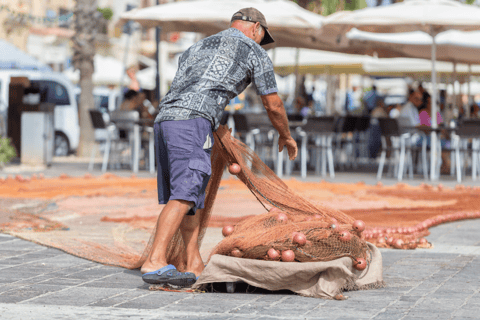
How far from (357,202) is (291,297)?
206 inches

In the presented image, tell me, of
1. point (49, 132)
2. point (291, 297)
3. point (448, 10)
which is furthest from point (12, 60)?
point (291, 297)

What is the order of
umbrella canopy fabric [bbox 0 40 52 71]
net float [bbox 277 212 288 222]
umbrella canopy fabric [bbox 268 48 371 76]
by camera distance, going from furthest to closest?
umbrella canopy fabric [bbox 268 48 371 76] → umbrella canopy fabric [bbox 0 40 52 71] → net float [bbox 277 212 288 222]

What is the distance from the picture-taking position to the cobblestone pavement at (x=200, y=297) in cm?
407

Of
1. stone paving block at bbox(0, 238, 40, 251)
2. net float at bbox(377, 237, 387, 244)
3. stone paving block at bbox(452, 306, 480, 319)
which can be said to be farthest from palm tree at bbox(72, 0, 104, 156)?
stone paving block at bbox(452, 306, 480, 319)

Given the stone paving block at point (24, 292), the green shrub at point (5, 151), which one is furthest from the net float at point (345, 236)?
the green shrub at point (5, 151)

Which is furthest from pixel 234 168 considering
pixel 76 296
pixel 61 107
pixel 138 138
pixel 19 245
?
pixel 61 107

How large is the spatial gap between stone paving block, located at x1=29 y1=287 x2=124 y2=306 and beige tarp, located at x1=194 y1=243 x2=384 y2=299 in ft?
1.79

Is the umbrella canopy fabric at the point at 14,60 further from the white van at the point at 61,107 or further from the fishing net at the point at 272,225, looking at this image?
the fishing net at the point at 272,225

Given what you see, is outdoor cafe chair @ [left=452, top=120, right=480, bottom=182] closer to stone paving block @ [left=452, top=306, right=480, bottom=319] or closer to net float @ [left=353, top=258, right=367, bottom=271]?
net float @ [left=353, top=258, right=367, bottom=271]

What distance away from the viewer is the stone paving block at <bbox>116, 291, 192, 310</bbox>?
13.9ft

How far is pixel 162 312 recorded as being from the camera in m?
4.07

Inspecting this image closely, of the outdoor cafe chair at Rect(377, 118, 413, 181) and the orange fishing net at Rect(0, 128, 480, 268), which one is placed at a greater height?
the outdoor cafe chair at Rect(377, 118, 413, 181)

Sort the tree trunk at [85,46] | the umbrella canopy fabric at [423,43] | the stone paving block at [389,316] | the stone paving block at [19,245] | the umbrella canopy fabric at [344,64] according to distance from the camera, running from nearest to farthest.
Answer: the stone paving block at [389,316] < the stone paving block at [19,245] < the umbrella canopy fabric at [423,43] < the tree trunk at [85,46] < the umbrella canopy fabric at [344,64]

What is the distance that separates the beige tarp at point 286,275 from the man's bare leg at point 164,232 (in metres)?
0.28
